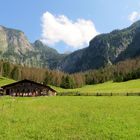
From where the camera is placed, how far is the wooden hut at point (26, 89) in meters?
123

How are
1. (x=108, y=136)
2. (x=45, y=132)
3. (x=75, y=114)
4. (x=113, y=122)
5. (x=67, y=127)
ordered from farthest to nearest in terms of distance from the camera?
(x=75, y=114) < (x=113, y=122) < (x=67, y=127) < (x=45, y=132) < (x=108, y=136)

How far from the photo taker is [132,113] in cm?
4875

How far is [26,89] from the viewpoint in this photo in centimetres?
12369

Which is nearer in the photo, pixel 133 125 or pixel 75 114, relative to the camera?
pixel 133 125

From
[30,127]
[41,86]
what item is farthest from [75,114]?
[41,86]

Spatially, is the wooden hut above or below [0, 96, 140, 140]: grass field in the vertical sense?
above

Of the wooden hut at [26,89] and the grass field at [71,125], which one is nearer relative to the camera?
the grass field at [71,125]

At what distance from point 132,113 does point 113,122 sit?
8.58 meters

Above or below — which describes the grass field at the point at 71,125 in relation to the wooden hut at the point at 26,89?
below

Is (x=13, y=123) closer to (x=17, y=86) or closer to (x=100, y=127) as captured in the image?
(x=100, y=127)

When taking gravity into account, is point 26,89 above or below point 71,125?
above

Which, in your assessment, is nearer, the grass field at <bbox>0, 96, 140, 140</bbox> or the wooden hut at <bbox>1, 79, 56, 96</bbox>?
the grass field at <bbox>0, 96, 140, 140</bbox>

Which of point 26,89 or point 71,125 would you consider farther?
point 26,89

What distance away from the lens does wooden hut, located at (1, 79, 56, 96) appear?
4825 inches
